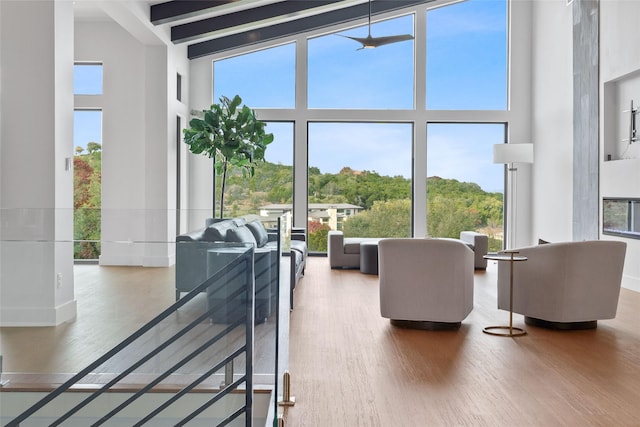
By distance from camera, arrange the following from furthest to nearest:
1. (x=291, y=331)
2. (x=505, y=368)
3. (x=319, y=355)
→ 1. (x=291, y=331)
2. (x=319, y=355)
3. (x=505, y=368)

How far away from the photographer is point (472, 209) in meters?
10.9

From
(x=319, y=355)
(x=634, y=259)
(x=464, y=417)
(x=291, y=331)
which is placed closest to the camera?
(x=464, y=417)

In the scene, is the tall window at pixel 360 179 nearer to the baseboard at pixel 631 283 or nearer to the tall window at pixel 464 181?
the tall window at pixel 464 181

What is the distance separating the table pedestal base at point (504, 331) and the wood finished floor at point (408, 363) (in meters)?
0.08

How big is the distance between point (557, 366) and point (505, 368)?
345 mm

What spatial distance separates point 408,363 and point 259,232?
5.81 ft

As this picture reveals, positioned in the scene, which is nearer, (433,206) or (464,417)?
(464,417)

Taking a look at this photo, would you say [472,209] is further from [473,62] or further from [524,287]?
[524,287]

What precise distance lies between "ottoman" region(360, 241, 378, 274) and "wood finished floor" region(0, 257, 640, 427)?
2929 millimetres

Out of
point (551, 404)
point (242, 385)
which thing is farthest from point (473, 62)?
point (242, 385)

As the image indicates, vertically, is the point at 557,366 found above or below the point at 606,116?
below

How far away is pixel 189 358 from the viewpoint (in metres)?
2.57

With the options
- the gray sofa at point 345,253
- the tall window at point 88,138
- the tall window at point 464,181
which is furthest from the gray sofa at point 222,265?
the tall window at point 464,181

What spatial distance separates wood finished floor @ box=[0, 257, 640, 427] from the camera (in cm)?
263
